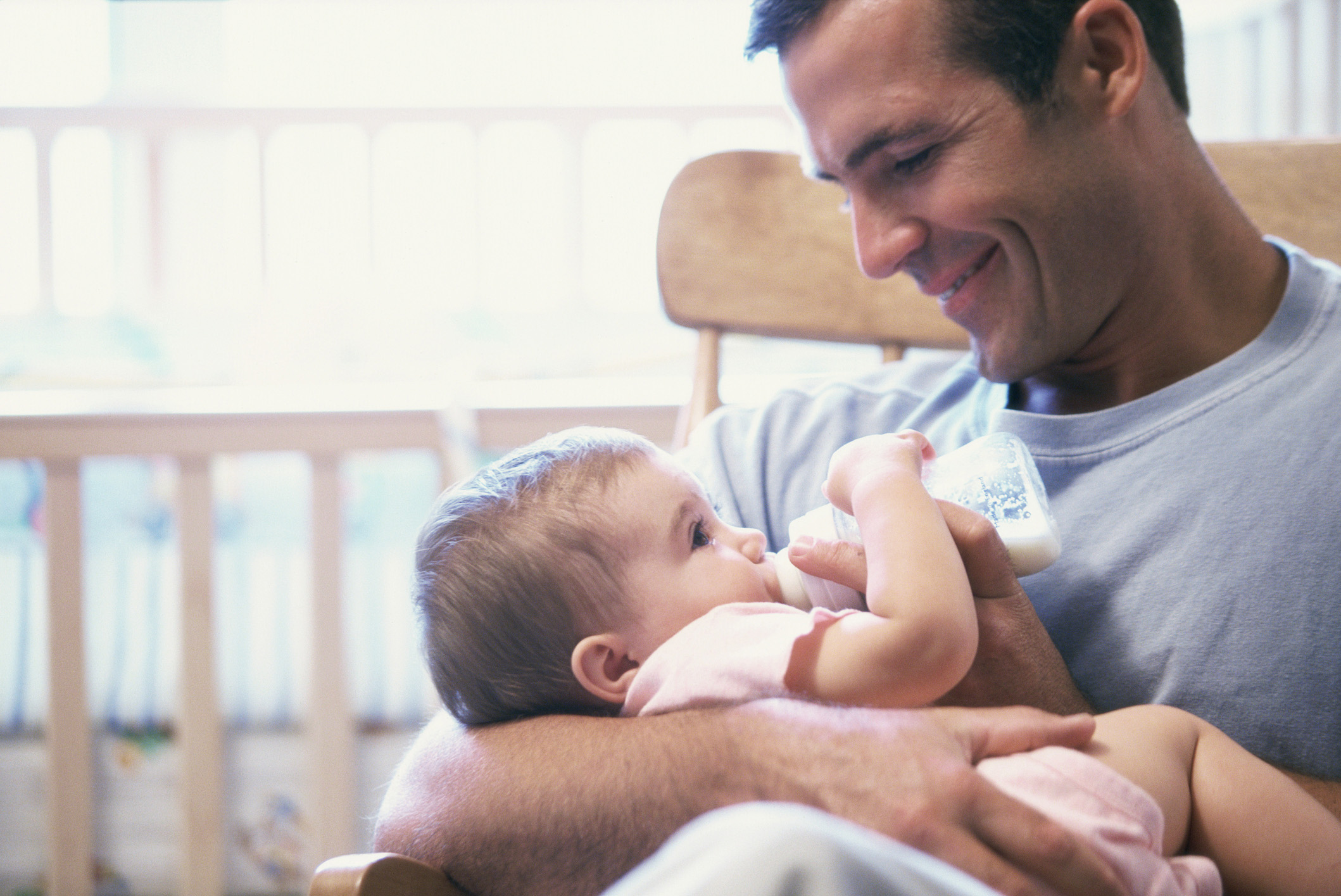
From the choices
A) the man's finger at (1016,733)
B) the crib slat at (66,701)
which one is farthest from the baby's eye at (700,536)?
the crib slat at (66,701)

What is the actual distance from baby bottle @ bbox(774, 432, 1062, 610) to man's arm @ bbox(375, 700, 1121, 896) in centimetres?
13

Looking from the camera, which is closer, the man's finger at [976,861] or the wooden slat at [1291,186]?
the man's finger at [976,861]

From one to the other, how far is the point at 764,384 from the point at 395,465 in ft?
2.47

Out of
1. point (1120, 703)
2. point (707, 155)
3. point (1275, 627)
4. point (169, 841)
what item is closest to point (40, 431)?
point (169, 841)

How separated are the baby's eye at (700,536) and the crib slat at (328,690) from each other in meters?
0.88

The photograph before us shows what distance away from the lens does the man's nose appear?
98cm

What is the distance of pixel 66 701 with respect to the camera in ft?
4.93

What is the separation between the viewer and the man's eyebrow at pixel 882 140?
3.07 feet

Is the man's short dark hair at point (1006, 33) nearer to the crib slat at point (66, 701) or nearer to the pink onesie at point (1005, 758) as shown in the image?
the pink onesie at point (1005, 758)

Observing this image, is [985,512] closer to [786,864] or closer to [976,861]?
[976,861]

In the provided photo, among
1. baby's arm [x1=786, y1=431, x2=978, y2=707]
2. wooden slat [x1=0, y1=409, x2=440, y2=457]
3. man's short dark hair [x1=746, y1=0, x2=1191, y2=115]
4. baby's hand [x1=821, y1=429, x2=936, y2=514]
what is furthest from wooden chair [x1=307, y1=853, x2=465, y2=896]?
wooden slat [x1=0, y1=409, x2=440, y2=457]

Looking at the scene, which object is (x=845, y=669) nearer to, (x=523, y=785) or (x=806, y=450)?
(x=523, y=785)

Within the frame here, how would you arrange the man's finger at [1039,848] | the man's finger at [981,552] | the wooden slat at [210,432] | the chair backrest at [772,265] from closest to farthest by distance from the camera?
the man's finger at [1039,848]
the man's finger at [981,552]
the chair backrest at [772,265]
the wooden slat at [210,432]

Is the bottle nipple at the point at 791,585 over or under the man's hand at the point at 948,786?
over
